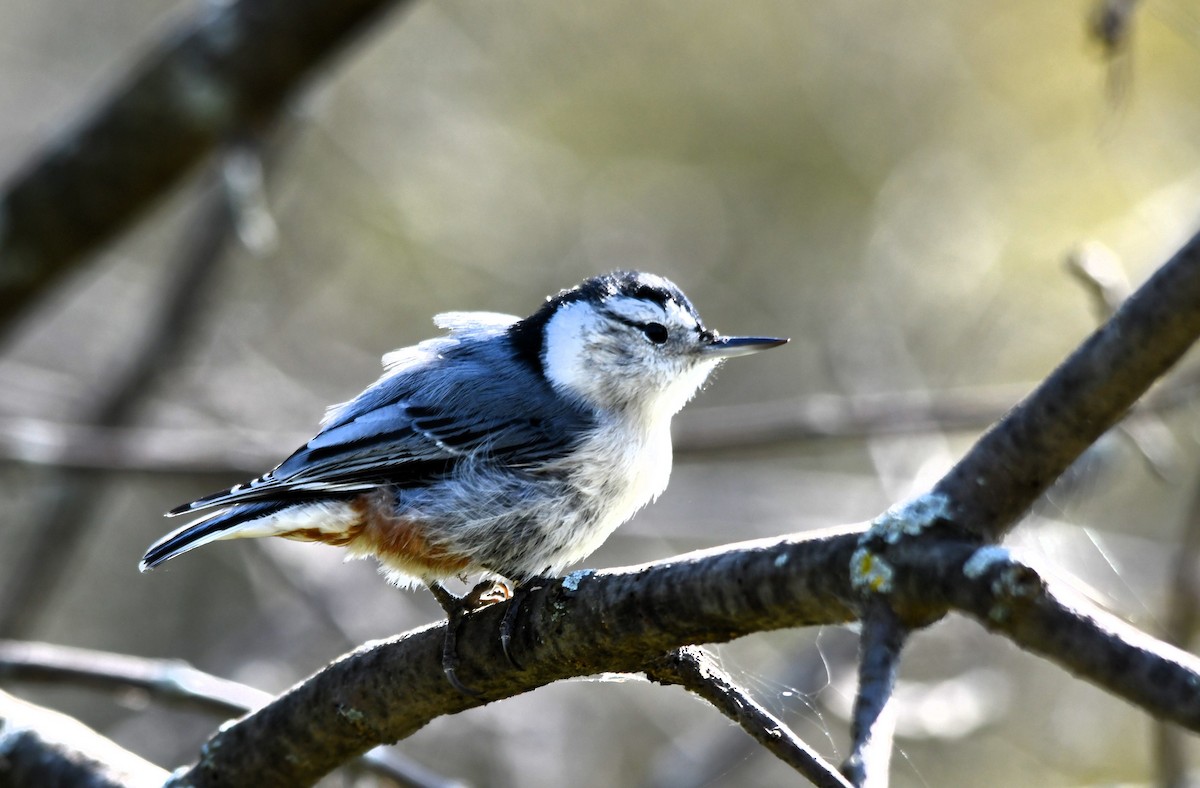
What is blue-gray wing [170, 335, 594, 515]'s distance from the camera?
98.4 inches

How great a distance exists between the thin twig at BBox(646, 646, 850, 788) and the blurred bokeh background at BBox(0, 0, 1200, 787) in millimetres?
1467

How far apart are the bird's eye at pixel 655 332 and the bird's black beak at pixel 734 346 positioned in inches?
3.8

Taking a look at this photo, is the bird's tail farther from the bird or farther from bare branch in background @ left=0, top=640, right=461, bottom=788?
bare branch in background @ left=0, top=640, right=461, bottom=788

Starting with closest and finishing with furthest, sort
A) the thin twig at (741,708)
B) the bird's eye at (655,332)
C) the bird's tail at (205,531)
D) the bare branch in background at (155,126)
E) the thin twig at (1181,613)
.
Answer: the thin twig at (741,708), the bird's tail at (205,531), the thin twig at (1181,613), the bird's eye at (655,332), the bare branch in background at (155,126)

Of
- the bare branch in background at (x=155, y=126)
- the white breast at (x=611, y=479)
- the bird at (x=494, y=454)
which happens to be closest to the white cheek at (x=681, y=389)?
the bird at (x=494, y=454)

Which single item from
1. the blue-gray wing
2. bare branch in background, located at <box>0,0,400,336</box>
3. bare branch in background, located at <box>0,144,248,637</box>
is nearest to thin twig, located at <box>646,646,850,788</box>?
the blue-gray wing

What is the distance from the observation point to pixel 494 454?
2.57 metres

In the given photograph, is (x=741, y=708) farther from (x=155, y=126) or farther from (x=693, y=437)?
(x=155, y=126)

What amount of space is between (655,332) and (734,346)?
0.19 m

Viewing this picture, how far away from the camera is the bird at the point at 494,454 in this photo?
7.96 feet

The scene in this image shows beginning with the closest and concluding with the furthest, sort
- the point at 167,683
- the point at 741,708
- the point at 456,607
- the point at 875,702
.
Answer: the point at 875,702 < the point at 741,708 < the point at 456,607 < the point at 167,683

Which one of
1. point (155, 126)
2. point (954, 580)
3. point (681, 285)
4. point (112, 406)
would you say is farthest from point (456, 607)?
point (681, 285)

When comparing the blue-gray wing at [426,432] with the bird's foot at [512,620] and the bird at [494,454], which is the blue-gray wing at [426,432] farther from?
the bird's foot at [512,620]

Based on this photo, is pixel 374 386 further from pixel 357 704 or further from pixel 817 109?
pixel 817 109
